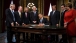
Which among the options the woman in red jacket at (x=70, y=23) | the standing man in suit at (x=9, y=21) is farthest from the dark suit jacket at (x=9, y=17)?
the woman in red jacket at (x=70, y=23)

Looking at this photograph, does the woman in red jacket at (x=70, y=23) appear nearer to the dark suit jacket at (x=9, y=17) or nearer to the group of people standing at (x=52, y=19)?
the group of people standing at (x=52, y=19)

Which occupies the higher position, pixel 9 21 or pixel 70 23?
pixel 70 23

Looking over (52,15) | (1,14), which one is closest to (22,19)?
(52,15)

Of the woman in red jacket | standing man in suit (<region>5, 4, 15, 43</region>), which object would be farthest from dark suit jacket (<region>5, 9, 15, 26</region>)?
the woman in red jacket

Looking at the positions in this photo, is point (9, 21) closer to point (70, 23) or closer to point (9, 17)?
point (9, 17)

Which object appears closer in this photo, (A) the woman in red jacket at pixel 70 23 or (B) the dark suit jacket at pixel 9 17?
(A) the woman in red jacket at pixel 70 23

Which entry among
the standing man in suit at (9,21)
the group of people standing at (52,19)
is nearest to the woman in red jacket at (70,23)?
the group of people standing at (52,19)

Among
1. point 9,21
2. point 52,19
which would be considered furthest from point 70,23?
point 52,19

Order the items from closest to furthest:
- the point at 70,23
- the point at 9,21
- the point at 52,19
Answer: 1. the point at 70,23
2. the point at 9,21
3. the point at 52,19

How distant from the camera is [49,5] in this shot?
13.7 metres

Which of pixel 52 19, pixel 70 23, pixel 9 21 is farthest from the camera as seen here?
pixel 52 19

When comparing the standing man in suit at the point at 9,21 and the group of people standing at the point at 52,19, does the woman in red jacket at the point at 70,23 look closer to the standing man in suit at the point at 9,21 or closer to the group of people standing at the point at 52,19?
the group of people standing at the point at 52,19

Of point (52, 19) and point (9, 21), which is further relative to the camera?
point (52, 19)

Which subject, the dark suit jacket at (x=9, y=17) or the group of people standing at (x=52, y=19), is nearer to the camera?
the group of people standing at (x=52, y=19)
